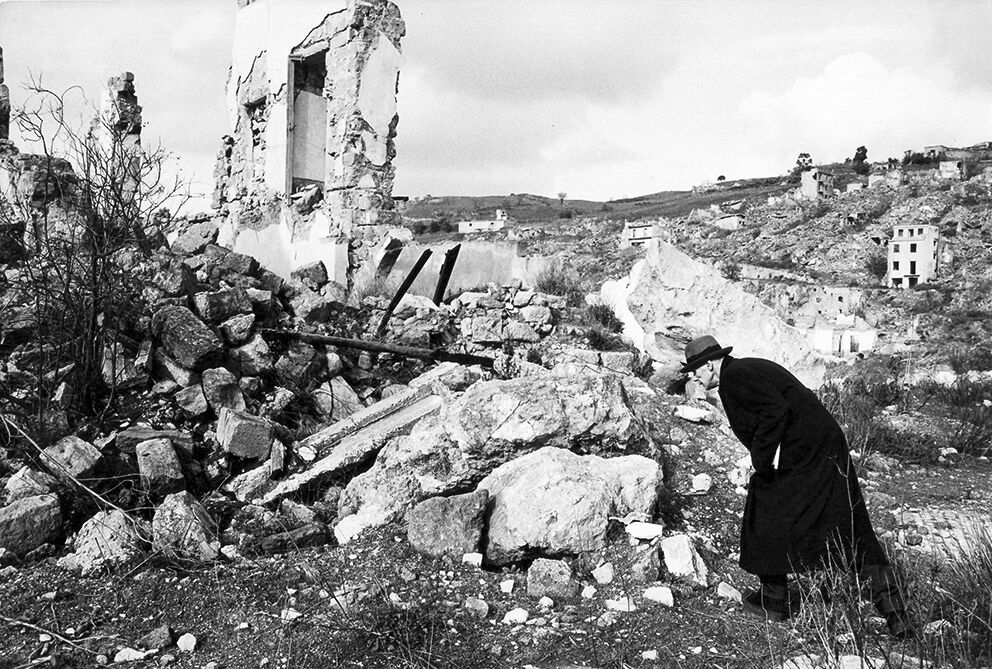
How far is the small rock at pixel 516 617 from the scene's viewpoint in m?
2.92

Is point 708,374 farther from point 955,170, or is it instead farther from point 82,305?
point 955,170

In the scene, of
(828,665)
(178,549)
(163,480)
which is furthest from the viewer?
(163,480)

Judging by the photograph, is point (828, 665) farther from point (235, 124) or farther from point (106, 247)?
point (235, 124)

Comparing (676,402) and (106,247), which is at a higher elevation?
(106,247)

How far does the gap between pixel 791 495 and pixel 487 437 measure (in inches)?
60.5

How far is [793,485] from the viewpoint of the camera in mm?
3039

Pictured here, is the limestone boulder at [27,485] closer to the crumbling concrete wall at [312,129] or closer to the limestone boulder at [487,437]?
the limestone boulder at [487,437]

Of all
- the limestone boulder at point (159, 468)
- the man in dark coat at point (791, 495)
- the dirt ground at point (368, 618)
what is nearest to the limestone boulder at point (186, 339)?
the limestone boulder at point (159, 468)

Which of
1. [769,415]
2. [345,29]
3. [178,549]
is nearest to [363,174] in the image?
[345,29]

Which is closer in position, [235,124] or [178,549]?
[178,549]

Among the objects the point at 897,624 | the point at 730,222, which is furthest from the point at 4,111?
the point at 730,222

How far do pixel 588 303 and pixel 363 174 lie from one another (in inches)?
117

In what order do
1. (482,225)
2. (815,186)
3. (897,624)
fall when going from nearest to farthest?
(897,624)
(482,225)
(815,186)

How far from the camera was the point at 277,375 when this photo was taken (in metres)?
5.12
